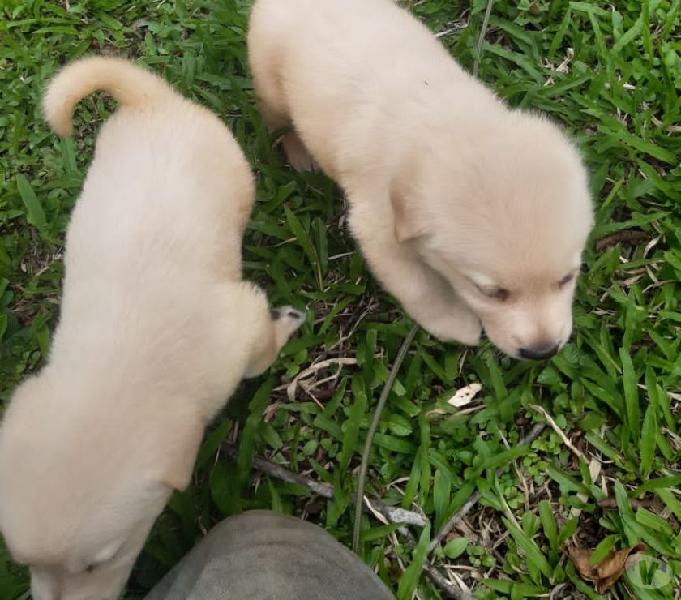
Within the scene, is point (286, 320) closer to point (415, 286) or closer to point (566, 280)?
point (415, 286)

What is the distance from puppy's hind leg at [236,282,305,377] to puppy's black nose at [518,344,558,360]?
101 cm

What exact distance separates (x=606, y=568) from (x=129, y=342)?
6.65 feet

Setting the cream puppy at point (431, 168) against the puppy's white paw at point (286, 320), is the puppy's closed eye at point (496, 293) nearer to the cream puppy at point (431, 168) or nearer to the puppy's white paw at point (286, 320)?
the cream puppy at point (431, 168)

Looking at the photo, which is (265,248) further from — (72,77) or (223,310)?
(72,77)

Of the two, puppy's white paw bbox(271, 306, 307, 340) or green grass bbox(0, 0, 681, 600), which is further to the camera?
puppy's white paw bbox(271, 306, 307, 340)

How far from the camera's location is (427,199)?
8.27 feet

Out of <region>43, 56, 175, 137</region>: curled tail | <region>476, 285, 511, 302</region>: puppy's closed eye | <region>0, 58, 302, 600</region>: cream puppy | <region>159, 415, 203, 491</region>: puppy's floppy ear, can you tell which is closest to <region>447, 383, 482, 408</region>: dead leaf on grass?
<region>476, 285, 511, 302</region>: puppy's closed eye

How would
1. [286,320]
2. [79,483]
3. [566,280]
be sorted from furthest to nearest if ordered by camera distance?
[286,320]
[566,280]
[79,483]

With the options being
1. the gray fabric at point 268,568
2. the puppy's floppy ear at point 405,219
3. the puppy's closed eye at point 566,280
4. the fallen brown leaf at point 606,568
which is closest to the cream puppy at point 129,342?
the gray fabric at point 268,568

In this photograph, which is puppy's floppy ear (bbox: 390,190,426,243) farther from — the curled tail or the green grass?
the curled tail

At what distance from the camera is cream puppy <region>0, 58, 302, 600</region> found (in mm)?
2195

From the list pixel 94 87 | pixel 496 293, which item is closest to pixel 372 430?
pixel 496 293

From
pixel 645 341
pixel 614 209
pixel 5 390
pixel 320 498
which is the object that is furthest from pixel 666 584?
pixel 5 390

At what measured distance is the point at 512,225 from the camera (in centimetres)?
231
